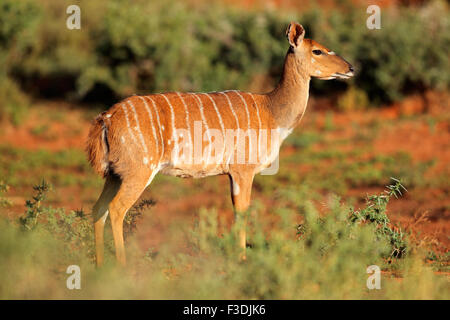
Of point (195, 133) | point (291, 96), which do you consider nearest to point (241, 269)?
point (195, 133)

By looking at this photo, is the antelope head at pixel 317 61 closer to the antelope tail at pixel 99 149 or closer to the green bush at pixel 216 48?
the antelope tail at pixel 99 149

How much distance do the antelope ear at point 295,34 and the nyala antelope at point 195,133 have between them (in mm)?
11

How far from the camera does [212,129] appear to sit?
6891mm

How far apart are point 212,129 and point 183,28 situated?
34.5 ft

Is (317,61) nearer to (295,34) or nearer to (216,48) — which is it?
(295,34)

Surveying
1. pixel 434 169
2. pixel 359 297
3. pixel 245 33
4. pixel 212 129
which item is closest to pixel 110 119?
pixel 212 129

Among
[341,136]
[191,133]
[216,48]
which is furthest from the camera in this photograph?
[216,48]

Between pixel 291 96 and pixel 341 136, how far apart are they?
306 inches

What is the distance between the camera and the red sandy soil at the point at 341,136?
→ 902cm

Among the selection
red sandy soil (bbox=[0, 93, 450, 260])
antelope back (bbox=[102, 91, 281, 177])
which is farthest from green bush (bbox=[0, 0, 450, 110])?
antelope back (bbox=[102, 91, 281, 177])

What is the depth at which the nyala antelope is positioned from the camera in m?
6.32

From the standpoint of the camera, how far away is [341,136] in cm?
1490

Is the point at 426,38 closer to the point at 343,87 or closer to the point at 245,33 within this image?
the point at 343,87

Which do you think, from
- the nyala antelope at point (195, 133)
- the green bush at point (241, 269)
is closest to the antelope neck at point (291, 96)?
the nyala antelope at point (195, 133)
